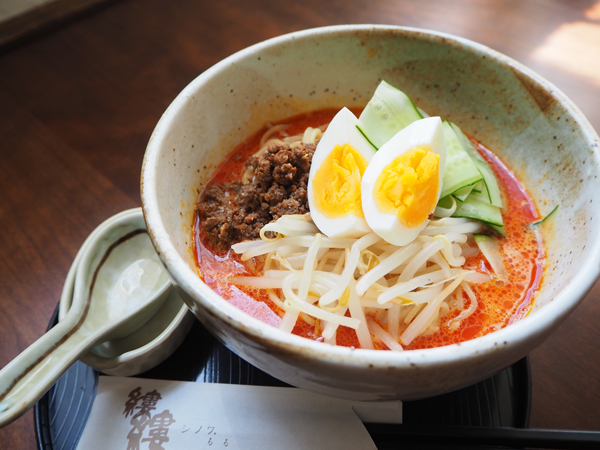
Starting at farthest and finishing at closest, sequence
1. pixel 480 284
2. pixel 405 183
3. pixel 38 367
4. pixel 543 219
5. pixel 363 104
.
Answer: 1. pixel 363 104
2. pixel 543 219
3. pixel 480 284
4. pixel 405 183
5. pixel 38 367

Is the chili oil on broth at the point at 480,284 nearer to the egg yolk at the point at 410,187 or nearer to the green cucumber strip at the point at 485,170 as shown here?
the green cucumber strip at the point at 485,170

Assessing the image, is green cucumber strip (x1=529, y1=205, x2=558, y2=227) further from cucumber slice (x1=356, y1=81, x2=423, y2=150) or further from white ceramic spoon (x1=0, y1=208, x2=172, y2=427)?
white ceramic spoon (x1=0, y1=208, x2=172, y2=427)

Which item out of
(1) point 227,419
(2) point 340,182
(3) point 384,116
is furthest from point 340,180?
(1) point 227,419

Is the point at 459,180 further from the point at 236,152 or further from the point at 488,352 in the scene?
the point at 236,152

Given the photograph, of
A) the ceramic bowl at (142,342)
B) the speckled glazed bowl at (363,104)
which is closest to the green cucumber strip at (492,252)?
the speckled glazed bowl at (363,104)

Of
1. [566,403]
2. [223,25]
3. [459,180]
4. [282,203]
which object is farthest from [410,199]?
[223,25]

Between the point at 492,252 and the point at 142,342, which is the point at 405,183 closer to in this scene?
the point at 492,252

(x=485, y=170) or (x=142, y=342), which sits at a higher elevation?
(x=485, y=170)
